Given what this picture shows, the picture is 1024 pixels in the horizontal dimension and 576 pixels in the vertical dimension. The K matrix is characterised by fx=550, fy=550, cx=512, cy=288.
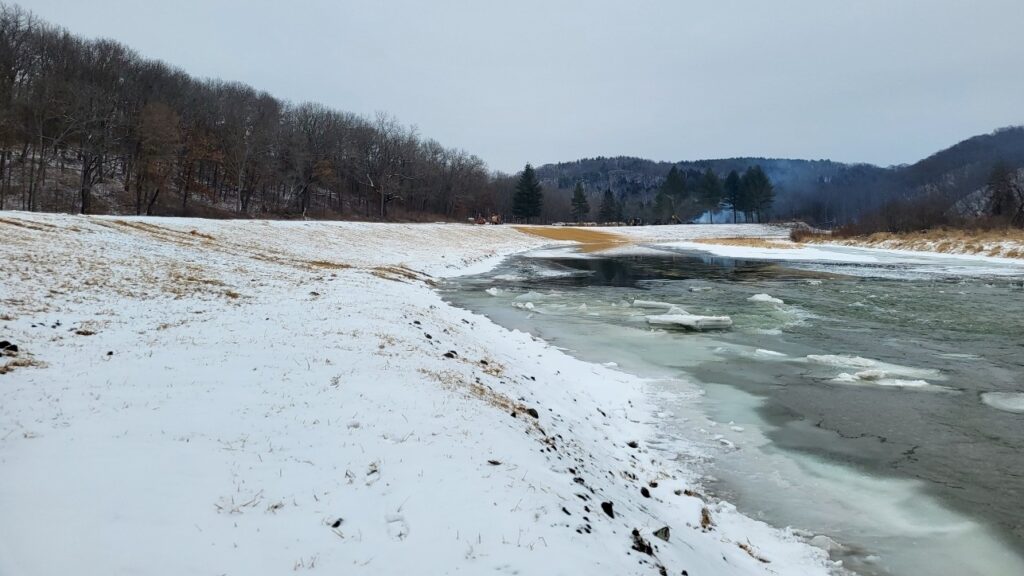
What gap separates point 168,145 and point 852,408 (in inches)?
2131

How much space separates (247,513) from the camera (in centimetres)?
380

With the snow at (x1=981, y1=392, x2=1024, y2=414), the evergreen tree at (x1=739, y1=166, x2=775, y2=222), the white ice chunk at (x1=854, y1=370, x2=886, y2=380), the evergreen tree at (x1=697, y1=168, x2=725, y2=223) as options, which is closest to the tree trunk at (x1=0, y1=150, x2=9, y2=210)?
the white ice chunk at (x1=854, y1=370, x2=886, y2=380)

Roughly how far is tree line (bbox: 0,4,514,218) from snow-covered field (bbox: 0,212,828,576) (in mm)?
43912

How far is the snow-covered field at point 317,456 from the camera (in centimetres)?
353

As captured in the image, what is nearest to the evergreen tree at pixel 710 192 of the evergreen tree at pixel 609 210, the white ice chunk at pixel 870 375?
the evergreen tree at pixel 609 210

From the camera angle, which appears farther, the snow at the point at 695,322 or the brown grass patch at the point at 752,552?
the snow at the point at 695,322

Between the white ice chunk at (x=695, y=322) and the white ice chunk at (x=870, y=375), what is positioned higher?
the white ice chunk at (x=695, y=322)

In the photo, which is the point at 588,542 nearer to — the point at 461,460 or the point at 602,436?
the point at 461,460

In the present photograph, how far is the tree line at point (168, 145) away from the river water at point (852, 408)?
142ft

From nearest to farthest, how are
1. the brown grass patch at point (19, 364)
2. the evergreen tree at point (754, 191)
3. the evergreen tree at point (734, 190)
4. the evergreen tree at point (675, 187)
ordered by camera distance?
the brown grass patch at point (19, 364)
the evergreen tree at point (754, 191)
the evergreen tree at point (734, 190)
the evergreen tree at point (675, 187)

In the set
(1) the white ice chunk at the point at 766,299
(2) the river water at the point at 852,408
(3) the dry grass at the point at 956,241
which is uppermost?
(3) the dry grass at the point at 956,241

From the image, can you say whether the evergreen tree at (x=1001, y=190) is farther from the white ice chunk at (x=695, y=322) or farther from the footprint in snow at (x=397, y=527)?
the footprint in snow at (x=397, y=527)

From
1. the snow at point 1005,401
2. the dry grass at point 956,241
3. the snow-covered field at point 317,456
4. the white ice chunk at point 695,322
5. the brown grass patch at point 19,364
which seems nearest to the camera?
the snow-covered field at point 317,456

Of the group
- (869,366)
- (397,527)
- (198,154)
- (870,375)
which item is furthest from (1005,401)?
(198,154)
